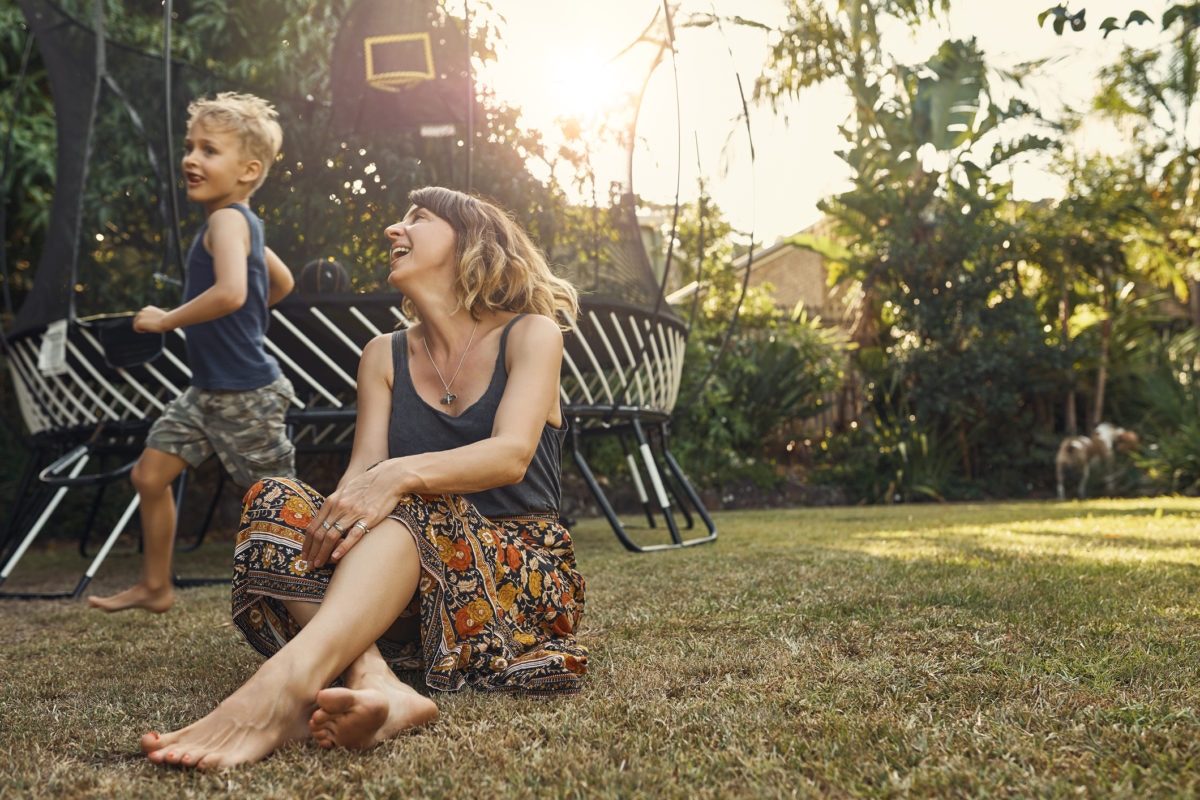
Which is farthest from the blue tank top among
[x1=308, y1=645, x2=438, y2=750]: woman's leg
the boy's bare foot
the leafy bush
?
the leafy bush

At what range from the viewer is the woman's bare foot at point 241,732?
3.63 ft

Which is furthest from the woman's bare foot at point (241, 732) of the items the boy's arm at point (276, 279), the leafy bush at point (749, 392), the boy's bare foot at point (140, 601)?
the leafy bush at point (749, 392)

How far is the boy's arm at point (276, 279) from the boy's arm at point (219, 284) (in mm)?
203

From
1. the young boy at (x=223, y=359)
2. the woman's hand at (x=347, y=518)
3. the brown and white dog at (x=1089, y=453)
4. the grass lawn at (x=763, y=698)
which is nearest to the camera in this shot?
the grass lawn at (x=763, y=698)

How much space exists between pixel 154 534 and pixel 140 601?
18cm

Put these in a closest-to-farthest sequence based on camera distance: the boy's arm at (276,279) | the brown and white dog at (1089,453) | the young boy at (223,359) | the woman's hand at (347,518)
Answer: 1. the woman's hand at (347,518)
2. the young boy at (223,359)
3. the boy's arm at (276,279)
4. the brown and white dog at (1089,453)

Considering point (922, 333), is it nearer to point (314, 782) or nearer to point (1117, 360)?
point (1117, 360)

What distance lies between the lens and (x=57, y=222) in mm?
3867

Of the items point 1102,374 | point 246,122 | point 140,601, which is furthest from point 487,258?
point 1102,374

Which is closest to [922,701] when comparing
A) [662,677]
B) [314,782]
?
[662,677]

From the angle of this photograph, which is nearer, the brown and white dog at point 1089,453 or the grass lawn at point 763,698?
the grass lawn at point 763,698

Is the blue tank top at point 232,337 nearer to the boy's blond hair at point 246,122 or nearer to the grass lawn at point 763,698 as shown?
the boy's blond hair at point 246,122

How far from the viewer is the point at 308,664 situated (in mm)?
1196

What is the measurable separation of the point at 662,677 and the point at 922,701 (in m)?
0.40
